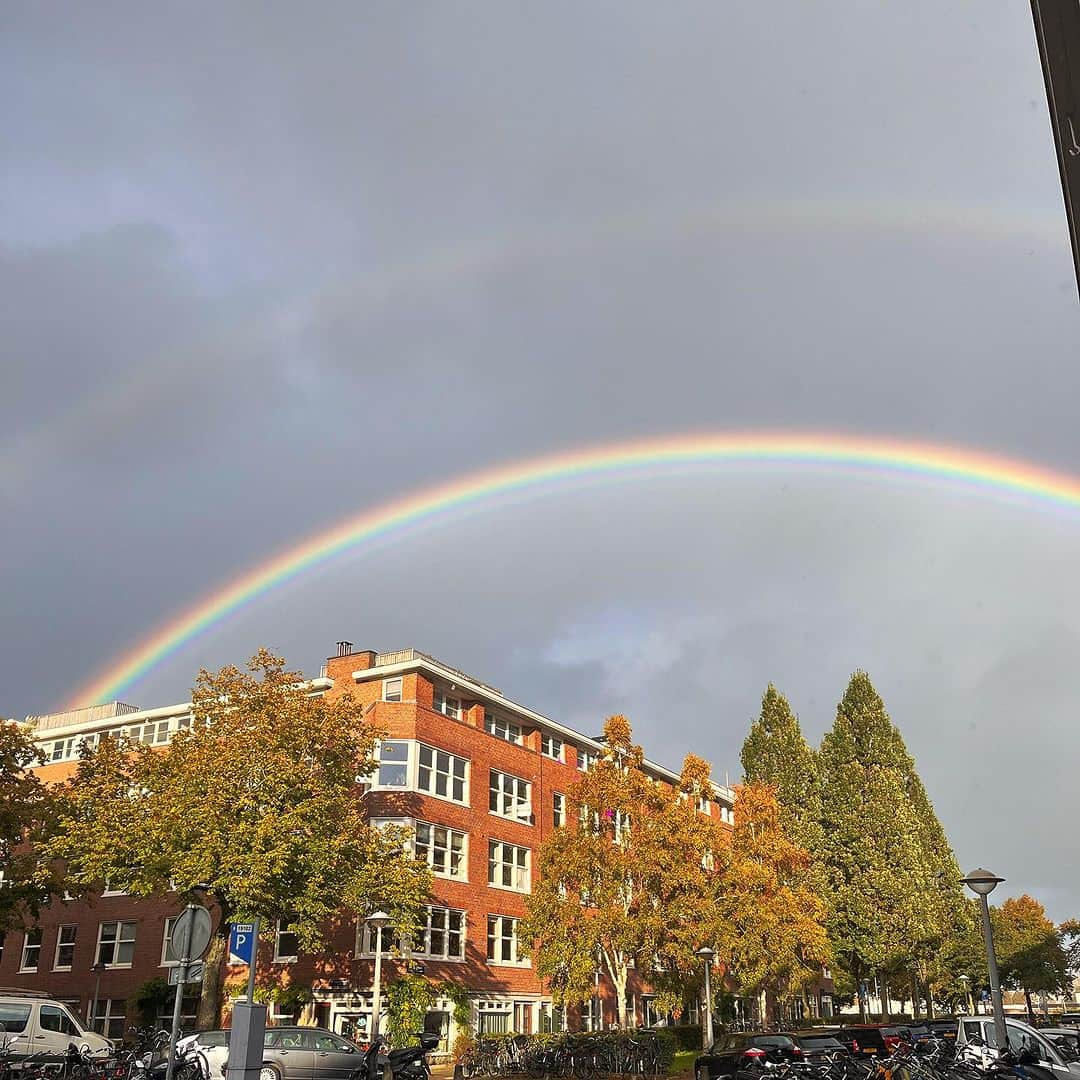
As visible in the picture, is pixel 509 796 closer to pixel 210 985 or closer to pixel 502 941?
pixel 502 941

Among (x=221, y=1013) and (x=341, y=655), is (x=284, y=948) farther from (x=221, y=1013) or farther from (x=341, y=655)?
(x=341, y=655)

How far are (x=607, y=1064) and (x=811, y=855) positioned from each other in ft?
94.5

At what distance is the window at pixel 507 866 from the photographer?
44656 millimetres

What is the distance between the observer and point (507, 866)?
150ft

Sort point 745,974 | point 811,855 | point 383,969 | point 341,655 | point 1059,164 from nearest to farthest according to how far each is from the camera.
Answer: point 1059,164 < point 383,969 < point 745,974 < point 341,655 < point 811,855

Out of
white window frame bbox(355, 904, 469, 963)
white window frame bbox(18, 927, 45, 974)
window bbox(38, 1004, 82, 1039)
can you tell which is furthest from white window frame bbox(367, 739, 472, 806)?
white window frame bbox(18, 927, 45, 974)

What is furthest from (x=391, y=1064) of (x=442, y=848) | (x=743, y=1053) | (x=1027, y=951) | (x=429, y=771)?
(x=1027, y=951)

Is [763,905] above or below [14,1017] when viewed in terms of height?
above

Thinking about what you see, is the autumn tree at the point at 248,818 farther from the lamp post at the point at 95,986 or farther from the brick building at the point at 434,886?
the lamp post at the point at 95,986

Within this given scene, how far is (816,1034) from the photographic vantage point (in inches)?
1182

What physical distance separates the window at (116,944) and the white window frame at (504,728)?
1633cm

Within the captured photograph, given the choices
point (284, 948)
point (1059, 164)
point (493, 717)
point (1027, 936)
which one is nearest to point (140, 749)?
point (284, 948)

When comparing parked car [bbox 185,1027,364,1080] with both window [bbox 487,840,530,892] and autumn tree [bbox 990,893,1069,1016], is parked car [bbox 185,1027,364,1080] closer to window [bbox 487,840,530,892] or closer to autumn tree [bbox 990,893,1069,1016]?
window [bbox 487,840,530,892]

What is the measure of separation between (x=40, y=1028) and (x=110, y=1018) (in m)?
15.3
